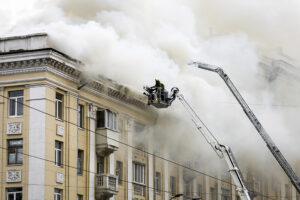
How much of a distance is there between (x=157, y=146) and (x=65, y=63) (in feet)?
40.4

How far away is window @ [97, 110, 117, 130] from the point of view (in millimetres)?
50625

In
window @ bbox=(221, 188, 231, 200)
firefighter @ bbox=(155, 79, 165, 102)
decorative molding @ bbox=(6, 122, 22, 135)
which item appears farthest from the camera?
window @ bbox=(221, 188, 231, 200)

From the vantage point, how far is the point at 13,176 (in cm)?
4569

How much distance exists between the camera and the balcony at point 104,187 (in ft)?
163

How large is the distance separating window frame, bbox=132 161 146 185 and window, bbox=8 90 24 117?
10.7 metres

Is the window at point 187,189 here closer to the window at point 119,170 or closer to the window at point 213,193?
the window at point 213,193

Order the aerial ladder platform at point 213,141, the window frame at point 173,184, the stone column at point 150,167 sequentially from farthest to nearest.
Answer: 1. the window frame at point 173,184
2. the stone column at point 150,167
3. the aerial ladder platform at point 213,141

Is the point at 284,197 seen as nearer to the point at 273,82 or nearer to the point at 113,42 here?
the point at 273,82

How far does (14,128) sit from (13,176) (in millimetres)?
2638

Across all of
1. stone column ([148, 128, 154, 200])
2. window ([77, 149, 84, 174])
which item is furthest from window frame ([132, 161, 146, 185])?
window ([77, 149, 84, 174])

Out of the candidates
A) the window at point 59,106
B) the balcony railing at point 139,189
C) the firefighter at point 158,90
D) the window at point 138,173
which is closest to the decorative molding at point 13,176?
the window at point 59,106

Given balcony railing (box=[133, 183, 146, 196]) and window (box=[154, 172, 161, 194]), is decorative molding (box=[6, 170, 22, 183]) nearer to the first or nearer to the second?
balcony railing (box=[133, 183, 146, 196])

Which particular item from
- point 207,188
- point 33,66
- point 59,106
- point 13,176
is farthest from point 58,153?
point 207,188

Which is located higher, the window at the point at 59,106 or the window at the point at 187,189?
the window at the point at 59,106
